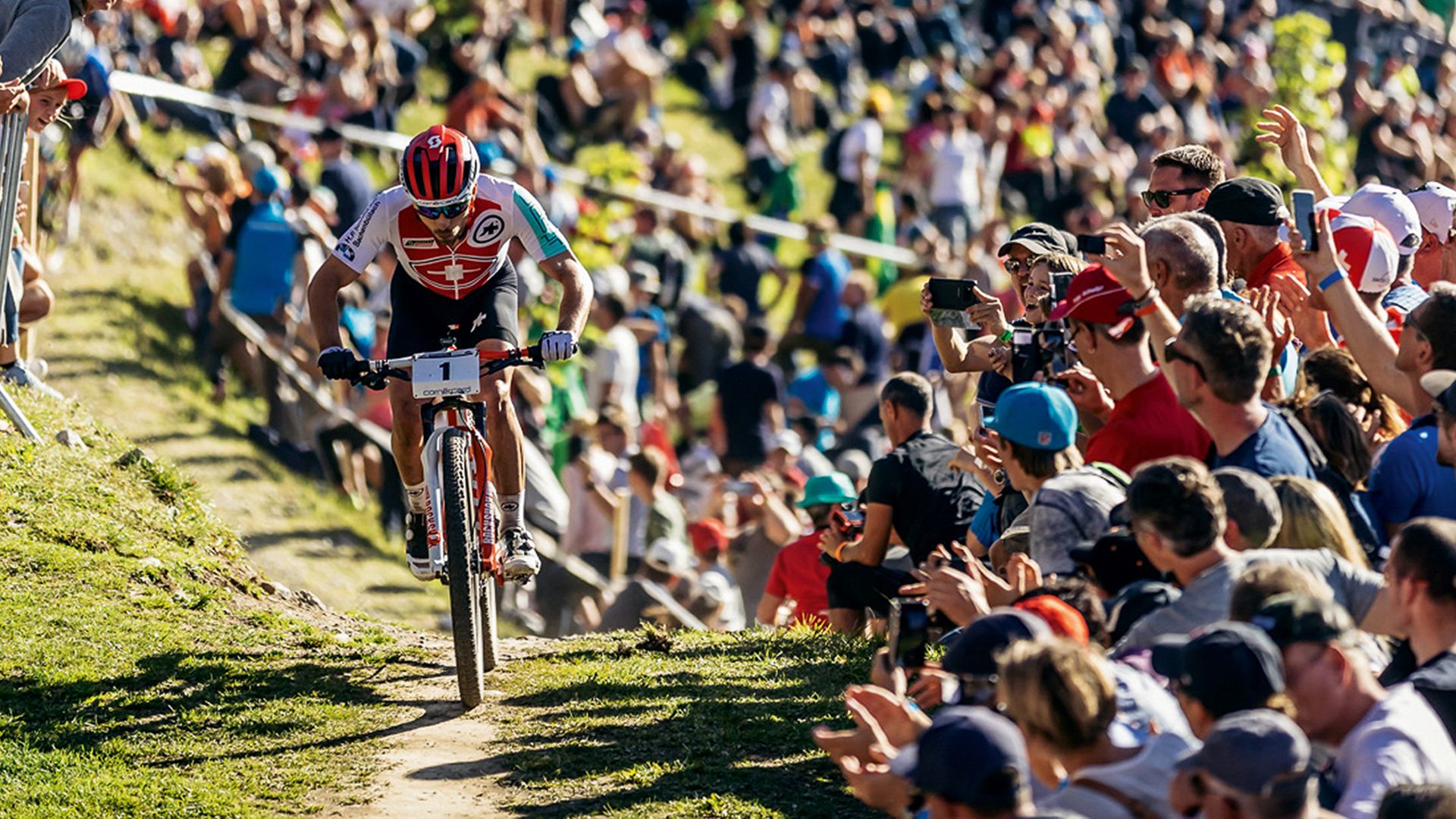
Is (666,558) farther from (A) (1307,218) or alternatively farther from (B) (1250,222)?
(A) (1307,218)

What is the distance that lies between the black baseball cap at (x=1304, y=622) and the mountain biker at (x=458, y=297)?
4098 mm

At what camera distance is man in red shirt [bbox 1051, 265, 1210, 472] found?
6.89 metres

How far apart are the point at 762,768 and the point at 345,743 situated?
5.56 feet

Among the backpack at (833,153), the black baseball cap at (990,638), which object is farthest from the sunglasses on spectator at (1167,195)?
the backpack at (833,153)

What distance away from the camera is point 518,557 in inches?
333

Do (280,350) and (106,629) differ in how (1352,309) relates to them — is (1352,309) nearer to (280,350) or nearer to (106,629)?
(106,629)

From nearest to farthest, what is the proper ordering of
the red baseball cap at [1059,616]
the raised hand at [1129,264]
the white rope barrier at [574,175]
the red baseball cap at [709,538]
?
the red baseball cap at [1059,616]
the raised hand at [1129,264]
the red baseball cap at [709,538]
the white rope barrier at [574,175]

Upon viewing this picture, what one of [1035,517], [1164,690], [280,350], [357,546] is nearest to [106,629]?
[1035,517]

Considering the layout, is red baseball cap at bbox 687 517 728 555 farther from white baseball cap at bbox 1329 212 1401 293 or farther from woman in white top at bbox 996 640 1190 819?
woman in white top at bbox 996 640 1190 819

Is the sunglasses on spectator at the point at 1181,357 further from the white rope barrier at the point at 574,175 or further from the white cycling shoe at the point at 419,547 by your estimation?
the white rope barrier at the point at 574,175

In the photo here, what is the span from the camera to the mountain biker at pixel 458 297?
8.44m

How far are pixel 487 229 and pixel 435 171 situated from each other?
49 centimetres

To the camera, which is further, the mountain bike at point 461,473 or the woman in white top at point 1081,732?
the mountain bike at point 461,473

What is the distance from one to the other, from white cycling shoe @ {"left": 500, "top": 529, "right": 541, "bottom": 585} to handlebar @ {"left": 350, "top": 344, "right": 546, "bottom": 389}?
787mm
